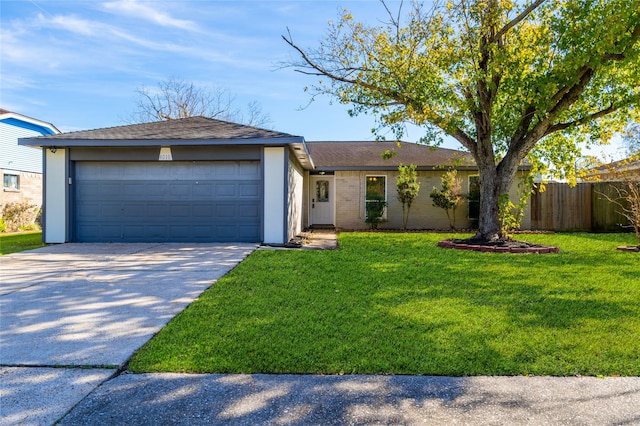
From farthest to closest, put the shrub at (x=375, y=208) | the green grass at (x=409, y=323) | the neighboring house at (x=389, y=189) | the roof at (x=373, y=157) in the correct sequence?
the neighboring house at (x=389, y=189) < the roof at (x=373, y=157) < the shrub at (x=375, y=208) < the green grass at (x=409, y=323)

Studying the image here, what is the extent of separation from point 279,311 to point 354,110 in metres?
7.97

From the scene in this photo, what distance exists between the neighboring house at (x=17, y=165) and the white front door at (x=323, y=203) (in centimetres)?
1290

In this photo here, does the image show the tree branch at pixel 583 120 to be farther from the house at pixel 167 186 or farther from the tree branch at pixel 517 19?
the house at pixel 167 186

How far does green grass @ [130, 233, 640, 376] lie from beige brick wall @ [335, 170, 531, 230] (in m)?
8.94

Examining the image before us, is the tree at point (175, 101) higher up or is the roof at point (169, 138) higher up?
the tree at point (175, 101)

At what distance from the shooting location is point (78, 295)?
5191mm

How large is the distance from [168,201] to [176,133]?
1.85 meters

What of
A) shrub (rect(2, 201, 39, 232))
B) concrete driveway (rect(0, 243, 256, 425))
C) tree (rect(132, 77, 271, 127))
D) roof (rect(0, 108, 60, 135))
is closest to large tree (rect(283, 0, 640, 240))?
concrete driveway (rect(0, 243, 256, 425))

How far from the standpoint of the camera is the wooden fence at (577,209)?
49.5ft

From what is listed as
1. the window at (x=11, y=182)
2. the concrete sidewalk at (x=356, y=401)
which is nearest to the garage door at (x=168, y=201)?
the concrete sidewalk at (x=356, y=401)

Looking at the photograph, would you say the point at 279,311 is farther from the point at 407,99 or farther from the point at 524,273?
the point at 407,99

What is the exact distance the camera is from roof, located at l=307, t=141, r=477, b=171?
1580cm

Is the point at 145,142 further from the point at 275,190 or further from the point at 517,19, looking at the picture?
the point at 517,19

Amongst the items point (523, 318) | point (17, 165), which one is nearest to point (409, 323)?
point (523, 318)
